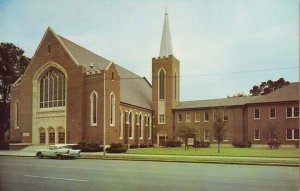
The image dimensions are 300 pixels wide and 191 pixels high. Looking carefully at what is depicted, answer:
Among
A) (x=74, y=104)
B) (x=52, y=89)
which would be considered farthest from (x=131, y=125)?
A: (x=52, y=89)

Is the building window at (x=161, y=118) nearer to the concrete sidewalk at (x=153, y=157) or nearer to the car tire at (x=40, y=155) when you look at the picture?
the concrete sidewalk at (x=153, y=157)

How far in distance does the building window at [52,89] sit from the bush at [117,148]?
117 inches

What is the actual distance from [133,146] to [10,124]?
665 centimetres

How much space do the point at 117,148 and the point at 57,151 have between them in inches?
122

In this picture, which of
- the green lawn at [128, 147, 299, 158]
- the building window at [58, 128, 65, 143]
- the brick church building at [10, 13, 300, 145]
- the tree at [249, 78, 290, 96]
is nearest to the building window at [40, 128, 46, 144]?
the brick church building at [10, 13, 300, 145]

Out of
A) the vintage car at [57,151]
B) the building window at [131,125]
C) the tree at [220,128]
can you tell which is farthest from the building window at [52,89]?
the tree at [220,128]

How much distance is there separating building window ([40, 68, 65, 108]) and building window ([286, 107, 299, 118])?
821cm

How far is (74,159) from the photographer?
14.1m

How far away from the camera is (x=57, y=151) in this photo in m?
13.5

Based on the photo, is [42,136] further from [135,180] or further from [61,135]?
[135,180]

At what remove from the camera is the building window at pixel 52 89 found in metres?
13.0

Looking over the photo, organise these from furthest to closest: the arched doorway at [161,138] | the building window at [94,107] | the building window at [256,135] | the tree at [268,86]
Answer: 1. the arched doorway at [161,138]
2. the building window at [94,107]
3. the building window at [256,135]
4. the tree at [268,86]

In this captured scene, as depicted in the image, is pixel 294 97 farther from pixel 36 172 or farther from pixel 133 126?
pixel 133 126

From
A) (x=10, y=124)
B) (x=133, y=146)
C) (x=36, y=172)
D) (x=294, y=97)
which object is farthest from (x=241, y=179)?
(x=133, y=146)
